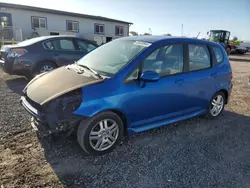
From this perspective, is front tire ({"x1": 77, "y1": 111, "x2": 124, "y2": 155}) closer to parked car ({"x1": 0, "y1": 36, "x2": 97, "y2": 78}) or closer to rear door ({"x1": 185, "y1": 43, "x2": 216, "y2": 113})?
rear door ({"x1": 185, "y1": 43, "x2": 216, "y2": 113})

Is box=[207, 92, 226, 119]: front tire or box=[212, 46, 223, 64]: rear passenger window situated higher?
box=[212, 46, 223, 64]: rear passenger window

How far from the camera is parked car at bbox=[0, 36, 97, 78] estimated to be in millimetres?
6344

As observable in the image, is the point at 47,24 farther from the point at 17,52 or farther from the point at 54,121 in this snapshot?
the point at 54,121

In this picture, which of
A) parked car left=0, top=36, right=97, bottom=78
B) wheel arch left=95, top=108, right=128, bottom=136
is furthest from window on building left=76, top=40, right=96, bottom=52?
wheel arch left=95, top=108, right=128, bottom=136

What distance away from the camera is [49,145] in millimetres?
3248

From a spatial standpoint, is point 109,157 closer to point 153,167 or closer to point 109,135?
point 109,135

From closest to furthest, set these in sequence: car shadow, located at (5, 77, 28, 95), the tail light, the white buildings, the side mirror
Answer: the side mirror → car shadow, located at (5, 77, 28, 95) → the tail light → the white buildings

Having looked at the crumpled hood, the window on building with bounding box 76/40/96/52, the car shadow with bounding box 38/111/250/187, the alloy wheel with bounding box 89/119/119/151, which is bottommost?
the car shadow with bounding box 38/111/250/187

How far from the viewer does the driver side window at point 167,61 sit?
3.40 m

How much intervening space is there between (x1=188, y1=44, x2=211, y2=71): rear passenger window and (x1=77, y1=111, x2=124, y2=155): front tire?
6.10 ft

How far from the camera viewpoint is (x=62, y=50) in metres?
7.04

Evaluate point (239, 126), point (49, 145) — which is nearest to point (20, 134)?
point (49, 145)

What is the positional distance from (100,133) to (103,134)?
5 cm

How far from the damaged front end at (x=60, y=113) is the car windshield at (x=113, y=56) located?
2.28ft
